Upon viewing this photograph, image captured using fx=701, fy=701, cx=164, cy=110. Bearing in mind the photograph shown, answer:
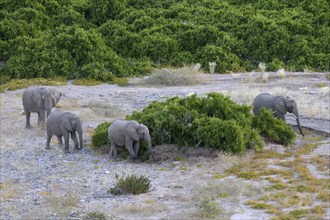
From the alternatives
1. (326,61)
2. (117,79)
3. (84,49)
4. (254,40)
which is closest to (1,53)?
(84,49)

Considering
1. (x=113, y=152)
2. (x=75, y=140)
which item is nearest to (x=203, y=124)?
(x=113, y=152)

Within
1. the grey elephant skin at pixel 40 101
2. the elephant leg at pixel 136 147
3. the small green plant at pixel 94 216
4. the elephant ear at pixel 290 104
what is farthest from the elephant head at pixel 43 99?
the small green plant at pixel 94 216

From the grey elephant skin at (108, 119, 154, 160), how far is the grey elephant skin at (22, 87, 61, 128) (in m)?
3.73

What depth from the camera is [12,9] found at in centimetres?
3584

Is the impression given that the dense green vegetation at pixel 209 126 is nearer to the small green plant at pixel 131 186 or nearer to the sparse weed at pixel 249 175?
the sparse weed at pixel 249 175

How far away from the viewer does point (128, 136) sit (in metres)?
15.0

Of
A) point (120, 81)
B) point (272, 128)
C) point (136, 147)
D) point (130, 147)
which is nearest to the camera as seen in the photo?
point (130, 147)

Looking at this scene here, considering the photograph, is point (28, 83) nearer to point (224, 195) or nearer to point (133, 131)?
point (133, 131)

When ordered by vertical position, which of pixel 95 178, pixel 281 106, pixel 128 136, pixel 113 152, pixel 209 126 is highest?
pixel 281 106

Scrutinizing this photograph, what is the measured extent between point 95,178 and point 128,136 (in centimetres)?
157

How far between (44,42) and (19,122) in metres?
12.1

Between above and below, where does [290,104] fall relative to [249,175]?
above

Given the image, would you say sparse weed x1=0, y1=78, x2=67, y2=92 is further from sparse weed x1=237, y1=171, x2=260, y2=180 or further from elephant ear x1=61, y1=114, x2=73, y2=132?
sparse weed x1=237, y1=171, x2=260, y2=180

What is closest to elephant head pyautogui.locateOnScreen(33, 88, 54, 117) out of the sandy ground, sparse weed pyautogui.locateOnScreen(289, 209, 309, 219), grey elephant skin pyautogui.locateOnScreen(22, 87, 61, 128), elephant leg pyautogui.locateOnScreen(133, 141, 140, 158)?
grey elephant skin pyautogui.locateOnScreen(22, 87, 61, 128)
